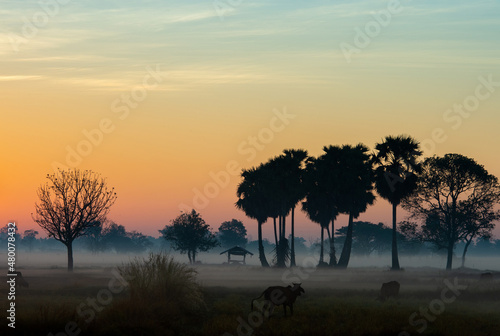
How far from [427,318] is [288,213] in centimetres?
7718

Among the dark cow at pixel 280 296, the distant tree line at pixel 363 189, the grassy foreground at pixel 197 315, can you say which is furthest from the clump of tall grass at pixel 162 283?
the distant tree line at pixel 363 189

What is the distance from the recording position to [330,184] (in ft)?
317

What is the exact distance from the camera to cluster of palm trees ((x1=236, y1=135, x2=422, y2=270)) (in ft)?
281

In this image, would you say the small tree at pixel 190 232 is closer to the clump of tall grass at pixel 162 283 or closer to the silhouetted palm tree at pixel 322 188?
the silhouetted palm tree at pixel 322 188

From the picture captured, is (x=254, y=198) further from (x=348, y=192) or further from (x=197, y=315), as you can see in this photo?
(x=197, y=315)

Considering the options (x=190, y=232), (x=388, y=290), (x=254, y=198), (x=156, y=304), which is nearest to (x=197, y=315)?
(x=156, y=304)

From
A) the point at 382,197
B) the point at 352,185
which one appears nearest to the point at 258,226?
the point at 352,185

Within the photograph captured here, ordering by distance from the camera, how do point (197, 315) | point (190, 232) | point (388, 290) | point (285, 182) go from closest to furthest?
1. point (197, 315)
2. point (388, 290)
3. point (285, 182)
4. point (190, 232)

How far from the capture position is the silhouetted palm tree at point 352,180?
9556 centimetres

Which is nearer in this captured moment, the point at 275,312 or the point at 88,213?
the point at 275,312

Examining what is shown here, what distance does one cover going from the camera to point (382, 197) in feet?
283

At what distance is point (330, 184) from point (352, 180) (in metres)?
3.09

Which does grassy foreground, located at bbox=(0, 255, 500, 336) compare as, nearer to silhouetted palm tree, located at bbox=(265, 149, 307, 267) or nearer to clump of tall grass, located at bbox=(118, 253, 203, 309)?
clump of tall grass, located at bbox=(118, 253, 203, 309)

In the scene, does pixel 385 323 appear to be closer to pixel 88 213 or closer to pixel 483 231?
pixel 88 213
